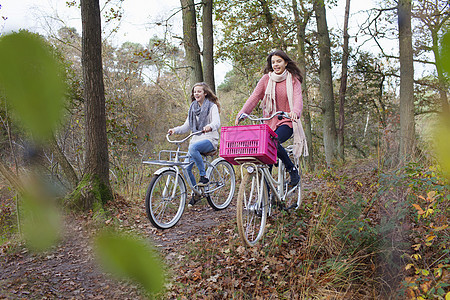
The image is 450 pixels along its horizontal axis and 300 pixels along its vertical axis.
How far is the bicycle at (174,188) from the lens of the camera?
16.1 feet

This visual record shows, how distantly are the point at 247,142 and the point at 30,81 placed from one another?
11.2 ft

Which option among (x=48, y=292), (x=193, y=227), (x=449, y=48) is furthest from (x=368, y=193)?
(x=449, y=48)

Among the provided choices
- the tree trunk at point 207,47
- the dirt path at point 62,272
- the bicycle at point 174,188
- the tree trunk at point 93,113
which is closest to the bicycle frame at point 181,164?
the bicycle at point 174,188

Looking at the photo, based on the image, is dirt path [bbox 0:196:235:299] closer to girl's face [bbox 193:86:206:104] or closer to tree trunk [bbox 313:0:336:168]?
girl's face [bbox 193:86:206:104]

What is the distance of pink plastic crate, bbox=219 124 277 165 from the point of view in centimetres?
375

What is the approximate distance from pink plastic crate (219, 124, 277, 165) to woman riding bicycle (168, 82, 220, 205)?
5.86 feet

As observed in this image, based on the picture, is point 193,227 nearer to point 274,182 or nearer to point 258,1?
point 274,182

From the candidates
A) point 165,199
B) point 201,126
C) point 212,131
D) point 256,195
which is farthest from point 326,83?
point 256,195

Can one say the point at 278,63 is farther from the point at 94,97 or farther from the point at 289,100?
the point at 94,97

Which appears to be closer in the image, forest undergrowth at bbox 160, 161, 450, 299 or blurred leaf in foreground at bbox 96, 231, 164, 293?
blurred leaf in foreground at bbox 96, 231, 164, 293

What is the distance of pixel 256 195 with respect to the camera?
4.31 m

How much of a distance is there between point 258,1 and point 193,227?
33.8 ft

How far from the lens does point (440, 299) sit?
289 cm

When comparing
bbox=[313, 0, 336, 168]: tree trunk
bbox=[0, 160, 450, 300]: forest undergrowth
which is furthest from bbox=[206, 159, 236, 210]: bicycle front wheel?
bbox=[313, 0, 336, 168]: tree trunk
